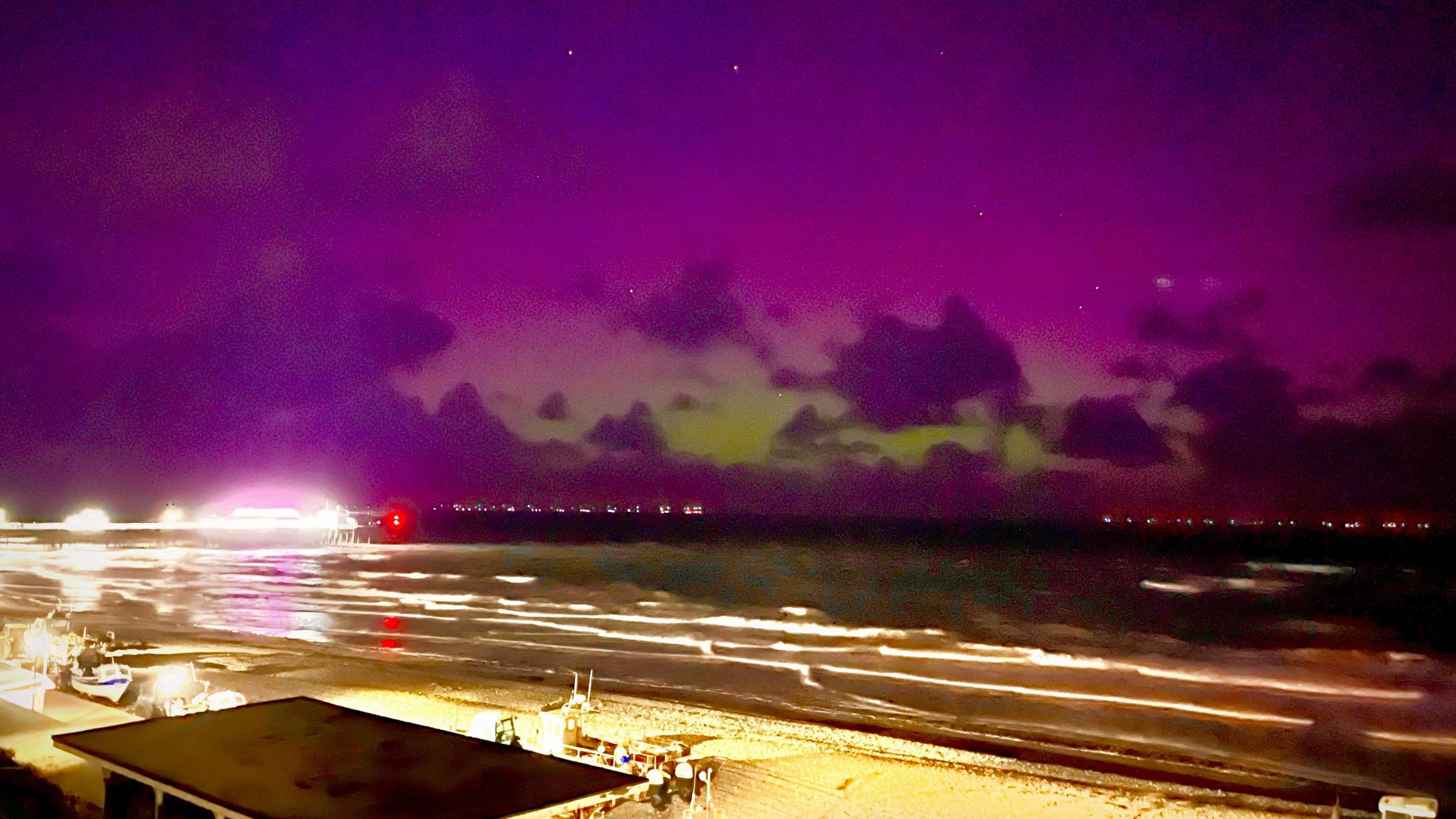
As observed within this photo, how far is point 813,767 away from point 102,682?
12354 mm

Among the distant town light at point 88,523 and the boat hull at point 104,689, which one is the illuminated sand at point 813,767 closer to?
the boat hull at point 104,689

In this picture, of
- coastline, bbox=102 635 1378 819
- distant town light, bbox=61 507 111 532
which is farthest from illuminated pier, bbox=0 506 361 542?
coastline, bbox=102 635 1378 819

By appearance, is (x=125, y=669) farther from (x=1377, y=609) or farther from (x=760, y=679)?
(x=1377, y=609)

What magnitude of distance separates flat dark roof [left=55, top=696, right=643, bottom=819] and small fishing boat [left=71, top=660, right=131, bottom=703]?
12.2 metres

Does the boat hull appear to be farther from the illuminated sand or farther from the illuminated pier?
the illuminated pier

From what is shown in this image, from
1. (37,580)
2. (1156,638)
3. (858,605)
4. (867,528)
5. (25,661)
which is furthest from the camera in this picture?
(867,528)

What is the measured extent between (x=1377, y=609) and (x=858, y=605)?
1223 inches

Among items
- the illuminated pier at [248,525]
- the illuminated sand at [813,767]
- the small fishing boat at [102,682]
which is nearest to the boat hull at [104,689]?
the small fishing boat at [102,682]

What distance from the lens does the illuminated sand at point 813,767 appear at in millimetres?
13367

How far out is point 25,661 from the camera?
16.0 meters

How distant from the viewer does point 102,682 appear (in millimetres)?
16406

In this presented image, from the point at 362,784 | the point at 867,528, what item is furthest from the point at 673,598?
the point at 867,528

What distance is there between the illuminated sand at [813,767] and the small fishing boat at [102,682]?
7.80ft

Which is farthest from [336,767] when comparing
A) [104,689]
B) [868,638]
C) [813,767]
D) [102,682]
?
[868,638]
